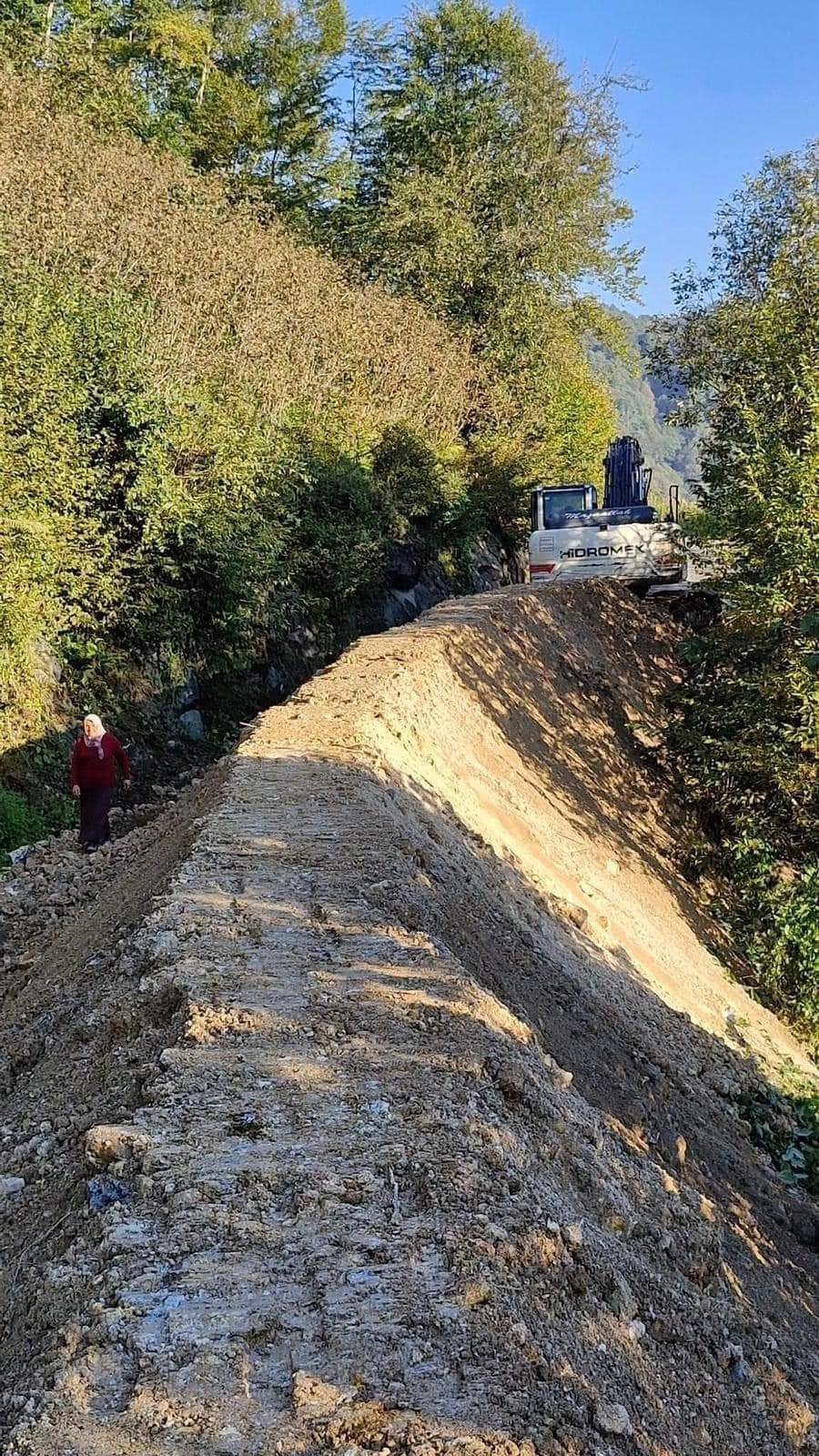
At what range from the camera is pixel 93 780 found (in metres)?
8.12

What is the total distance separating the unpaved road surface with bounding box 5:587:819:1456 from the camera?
224 cm

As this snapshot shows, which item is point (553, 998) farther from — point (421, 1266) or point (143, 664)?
point (143, 664)

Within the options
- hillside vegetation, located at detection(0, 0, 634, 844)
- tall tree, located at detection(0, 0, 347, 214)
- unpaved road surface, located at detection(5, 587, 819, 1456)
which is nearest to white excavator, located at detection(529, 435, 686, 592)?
hillside vegetation, located at detection(0, 0, 634, 844)

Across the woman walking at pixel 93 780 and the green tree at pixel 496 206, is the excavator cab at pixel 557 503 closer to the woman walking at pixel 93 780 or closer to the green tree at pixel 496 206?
the green tree at pixel 496 206

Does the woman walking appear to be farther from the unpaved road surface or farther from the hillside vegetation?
the unpaved road surface

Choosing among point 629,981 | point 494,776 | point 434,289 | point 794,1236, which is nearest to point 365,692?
point 494,776

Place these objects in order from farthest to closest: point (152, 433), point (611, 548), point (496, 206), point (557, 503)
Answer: point (496, 206)
point (557, 503)
point (611, 548)
point (152, 433)

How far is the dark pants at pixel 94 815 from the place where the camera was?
8172 millimetres

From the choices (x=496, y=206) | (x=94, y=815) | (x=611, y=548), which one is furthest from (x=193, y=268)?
(x=496, y=206)

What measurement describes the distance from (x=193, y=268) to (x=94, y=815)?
7932mm

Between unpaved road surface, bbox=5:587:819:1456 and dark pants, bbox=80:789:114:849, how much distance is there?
5.48 ft

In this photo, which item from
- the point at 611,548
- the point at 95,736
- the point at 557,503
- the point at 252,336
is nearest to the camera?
the point at 95,736

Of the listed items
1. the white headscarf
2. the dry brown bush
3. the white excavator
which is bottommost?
the white headscarf

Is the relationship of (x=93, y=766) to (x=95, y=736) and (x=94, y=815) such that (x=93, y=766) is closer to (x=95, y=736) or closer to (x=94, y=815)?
(x=95, y=736)
